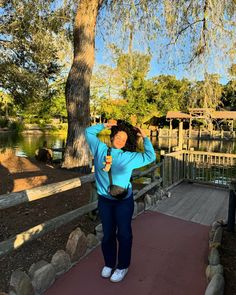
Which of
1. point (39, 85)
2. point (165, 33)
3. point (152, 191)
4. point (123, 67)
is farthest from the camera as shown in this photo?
point (39, 85)

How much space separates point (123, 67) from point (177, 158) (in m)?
2.69

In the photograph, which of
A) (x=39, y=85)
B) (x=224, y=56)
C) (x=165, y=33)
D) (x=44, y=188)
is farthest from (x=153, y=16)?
(x=39, y=85)

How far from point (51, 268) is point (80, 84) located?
538cm

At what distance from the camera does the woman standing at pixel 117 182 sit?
2562mm

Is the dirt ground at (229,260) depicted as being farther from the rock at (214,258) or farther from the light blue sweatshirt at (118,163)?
the light blue sweatshirt at (118,163)

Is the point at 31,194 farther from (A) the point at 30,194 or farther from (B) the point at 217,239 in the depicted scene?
(B) the point at 217,239

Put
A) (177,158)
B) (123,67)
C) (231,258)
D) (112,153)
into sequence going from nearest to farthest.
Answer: (112,153) < (231,258) < (123,67) < (177,158)

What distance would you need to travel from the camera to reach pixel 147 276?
287cm

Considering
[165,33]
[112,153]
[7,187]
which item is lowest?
[7,187]

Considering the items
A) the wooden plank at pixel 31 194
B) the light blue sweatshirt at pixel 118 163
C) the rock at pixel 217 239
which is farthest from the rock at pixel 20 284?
the rock at pixel 217 239

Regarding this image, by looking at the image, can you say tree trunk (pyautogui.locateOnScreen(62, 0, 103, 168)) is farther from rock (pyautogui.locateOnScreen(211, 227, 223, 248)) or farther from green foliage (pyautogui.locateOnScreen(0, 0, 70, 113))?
rock (pyautogui.locateOnScreen(211, 227, 223, 248))

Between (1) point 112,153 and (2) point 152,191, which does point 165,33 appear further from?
(1) point 112,153

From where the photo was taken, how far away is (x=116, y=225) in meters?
2.74

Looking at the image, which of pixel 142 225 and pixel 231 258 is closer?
pixel 231 258
